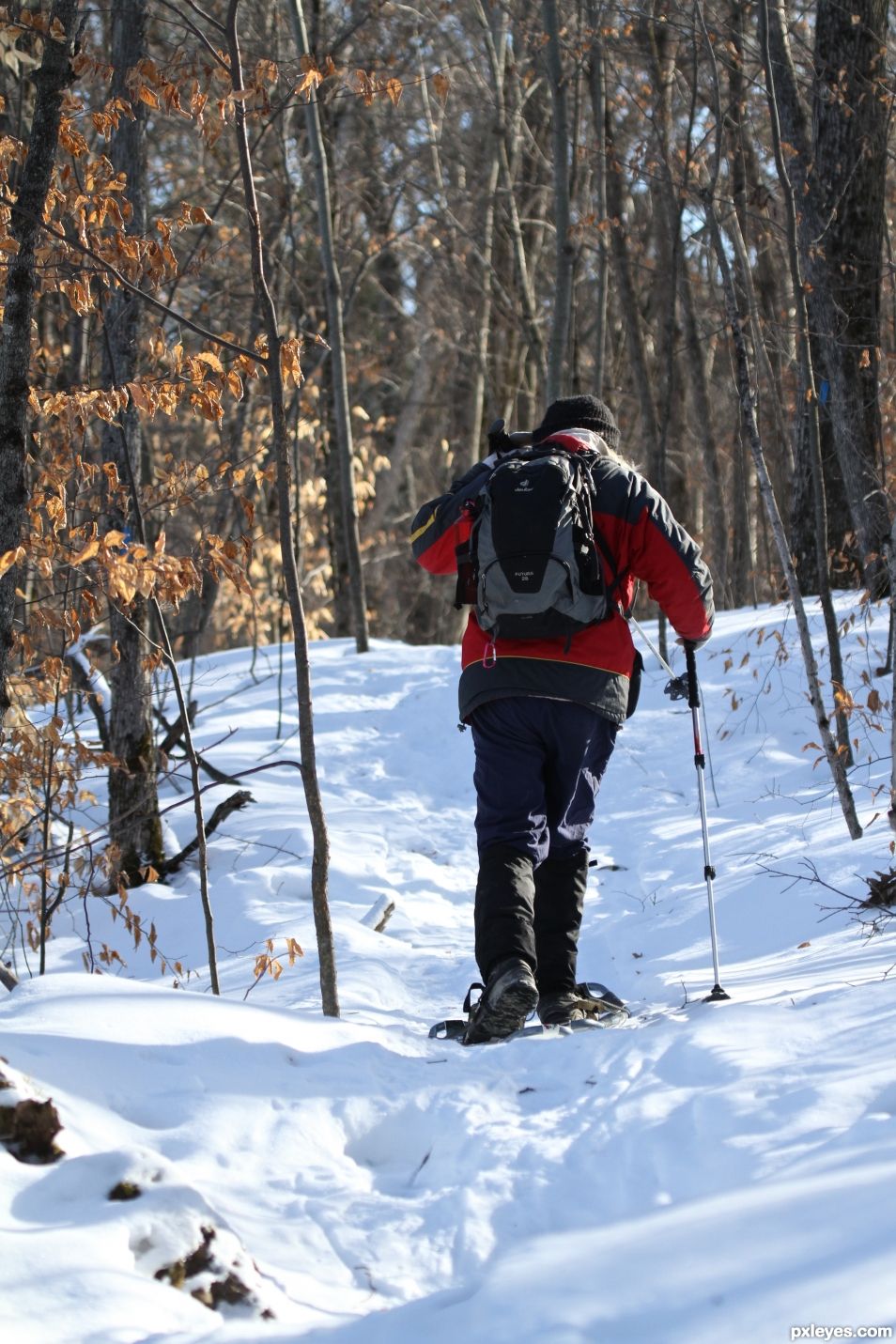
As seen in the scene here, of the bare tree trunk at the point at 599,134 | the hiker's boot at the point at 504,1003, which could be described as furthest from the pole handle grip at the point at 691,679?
the bare tree trunk at the point at 599,134

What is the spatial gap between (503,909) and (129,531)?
2.74 metres

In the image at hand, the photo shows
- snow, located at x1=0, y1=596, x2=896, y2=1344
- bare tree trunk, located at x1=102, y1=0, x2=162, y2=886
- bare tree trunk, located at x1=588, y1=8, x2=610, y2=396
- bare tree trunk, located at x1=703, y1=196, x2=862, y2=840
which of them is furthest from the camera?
bare tree trunk, located at x1=588, y1=8, x2=610, y2=396

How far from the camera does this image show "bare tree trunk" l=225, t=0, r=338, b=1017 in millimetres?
3809

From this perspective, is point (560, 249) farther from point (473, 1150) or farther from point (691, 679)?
point (473, 1150)

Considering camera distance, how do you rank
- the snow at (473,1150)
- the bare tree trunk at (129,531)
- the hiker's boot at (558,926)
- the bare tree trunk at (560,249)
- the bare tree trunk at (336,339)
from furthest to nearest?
the bare tree trunk at (336,339), the bare tree trunk at (560,249), the bare tree trunk at (129,531), the hiker's boot at (558,926), the snow at (473,1150)

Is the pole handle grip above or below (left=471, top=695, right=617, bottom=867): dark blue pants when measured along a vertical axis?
above

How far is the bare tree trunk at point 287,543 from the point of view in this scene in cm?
381

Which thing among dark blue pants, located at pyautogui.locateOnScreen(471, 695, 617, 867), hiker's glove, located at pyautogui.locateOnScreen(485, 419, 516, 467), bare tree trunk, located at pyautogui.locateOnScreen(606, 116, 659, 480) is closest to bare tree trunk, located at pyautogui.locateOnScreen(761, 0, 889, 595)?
hiker's glove, located at pyautogui.locateOnScreen(485, 419, 516, 467)

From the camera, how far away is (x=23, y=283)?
12.3 ft

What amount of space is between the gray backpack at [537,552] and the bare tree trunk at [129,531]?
2.10 m

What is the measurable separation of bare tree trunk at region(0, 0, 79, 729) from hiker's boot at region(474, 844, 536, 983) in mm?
1698

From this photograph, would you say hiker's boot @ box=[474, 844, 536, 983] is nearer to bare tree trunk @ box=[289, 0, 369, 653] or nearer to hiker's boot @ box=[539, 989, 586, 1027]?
hiker's boot @ box=[539, 989, 586, 1027]

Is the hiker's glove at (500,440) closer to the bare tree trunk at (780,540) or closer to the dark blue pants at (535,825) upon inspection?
the dark blue pants at (535,825)

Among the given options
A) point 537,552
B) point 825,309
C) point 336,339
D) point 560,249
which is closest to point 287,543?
point 537,552
